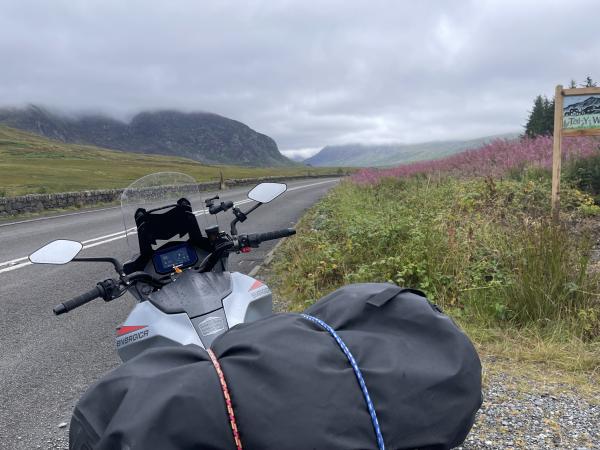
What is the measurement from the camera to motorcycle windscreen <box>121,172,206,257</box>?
2.84 metres

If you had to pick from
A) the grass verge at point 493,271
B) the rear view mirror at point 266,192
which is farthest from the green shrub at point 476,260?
the rear view mirror at point 266,192

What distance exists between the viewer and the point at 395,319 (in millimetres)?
1562

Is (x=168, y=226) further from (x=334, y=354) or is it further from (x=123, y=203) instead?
(x=334, y=354)

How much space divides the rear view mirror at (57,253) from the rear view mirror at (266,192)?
1.04 m

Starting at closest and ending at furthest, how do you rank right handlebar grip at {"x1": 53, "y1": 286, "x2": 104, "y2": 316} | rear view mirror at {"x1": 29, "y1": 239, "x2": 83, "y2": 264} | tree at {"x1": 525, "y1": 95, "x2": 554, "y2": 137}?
1. right handlebar grip at {"x1": 53, "y1": 286, "x2": 104, "y2": 316}
2. rear view mirror at {"x1": 29, "y1": 239, "x2": 83, "y2": 264}
3. tree at {"x1": 525, "y1": 95, "x2": 554, "y2": 137}

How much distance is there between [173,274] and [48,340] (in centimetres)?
290

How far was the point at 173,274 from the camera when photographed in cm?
265

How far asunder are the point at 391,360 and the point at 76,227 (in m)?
12.8

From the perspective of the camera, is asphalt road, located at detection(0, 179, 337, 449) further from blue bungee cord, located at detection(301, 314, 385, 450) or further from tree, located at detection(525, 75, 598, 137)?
tree, located at detection(525, 75, 598, 137)

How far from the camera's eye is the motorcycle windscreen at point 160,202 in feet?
9.32

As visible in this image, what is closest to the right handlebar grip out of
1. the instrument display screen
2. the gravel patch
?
the instrument display screen

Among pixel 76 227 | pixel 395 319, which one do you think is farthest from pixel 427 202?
pixel 76 227

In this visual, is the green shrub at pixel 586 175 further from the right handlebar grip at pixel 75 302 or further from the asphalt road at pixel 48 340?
the right handlebar grip at pixel 75 302

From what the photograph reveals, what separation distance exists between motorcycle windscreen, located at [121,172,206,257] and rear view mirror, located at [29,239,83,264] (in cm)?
36
